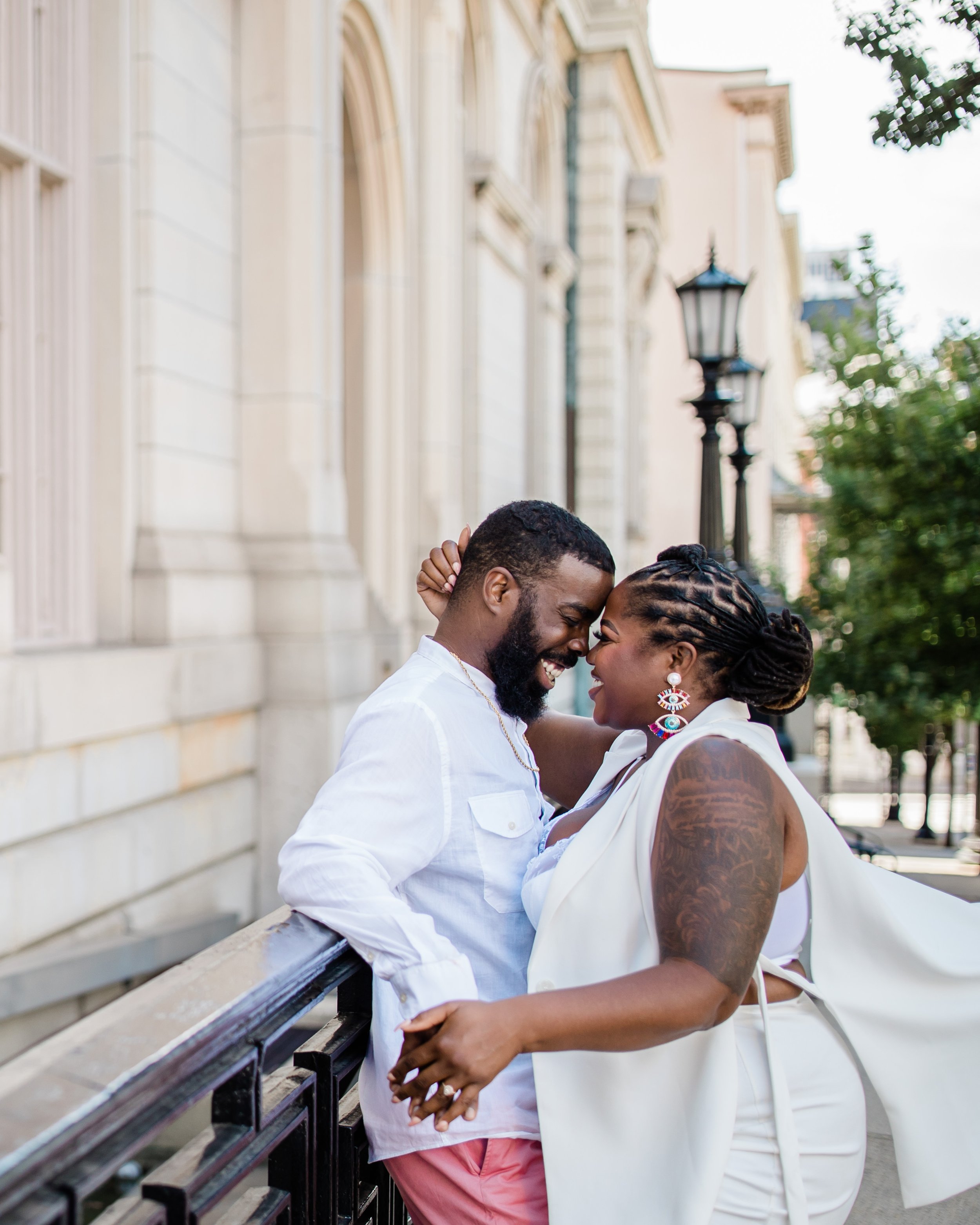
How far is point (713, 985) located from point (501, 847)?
0.58 m

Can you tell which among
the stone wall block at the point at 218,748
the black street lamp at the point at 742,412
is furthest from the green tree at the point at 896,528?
the stone wall block at the point at 218,748

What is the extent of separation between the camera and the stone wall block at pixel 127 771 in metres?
5.44

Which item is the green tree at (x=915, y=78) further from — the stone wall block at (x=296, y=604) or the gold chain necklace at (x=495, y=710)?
the stone wall block at (x=296, y=604)

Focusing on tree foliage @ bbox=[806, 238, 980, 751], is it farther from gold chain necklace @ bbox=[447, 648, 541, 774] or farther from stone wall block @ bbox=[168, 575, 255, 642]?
gold chain necklace @ bbox=[447, 648, 541, 774]

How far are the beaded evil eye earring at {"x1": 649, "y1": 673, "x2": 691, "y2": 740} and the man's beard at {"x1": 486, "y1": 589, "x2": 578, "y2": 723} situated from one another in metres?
0.30

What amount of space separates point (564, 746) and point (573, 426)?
16.5 m

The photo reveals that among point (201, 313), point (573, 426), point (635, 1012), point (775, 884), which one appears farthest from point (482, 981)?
point (573, 426)

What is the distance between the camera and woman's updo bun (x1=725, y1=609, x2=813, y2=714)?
2084 mm

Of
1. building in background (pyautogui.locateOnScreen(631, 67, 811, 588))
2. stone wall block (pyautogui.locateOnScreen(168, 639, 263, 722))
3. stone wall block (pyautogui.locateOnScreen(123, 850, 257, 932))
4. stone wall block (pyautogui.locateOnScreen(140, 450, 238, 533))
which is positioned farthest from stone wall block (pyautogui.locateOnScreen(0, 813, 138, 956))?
building in background (pyautogui.locateOnScreen(631, 67, 811, 588))

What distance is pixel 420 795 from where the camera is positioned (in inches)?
80.5

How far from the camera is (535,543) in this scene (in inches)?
94.6

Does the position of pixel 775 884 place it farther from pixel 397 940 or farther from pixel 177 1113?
pixel 177 1113

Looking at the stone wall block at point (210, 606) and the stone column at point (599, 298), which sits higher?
the stone column at point (599, 298)

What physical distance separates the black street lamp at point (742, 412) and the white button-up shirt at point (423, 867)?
32.0 ft
